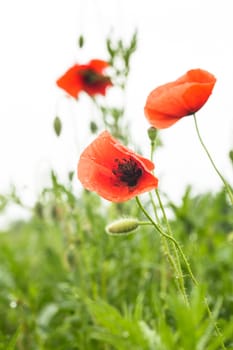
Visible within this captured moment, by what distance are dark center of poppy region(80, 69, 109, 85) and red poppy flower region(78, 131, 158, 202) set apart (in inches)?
41.6

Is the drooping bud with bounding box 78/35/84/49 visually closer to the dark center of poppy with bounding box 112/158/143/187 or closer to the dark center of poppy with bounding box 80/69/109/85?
the dark center of poppy with bounding box 80/69/109/85

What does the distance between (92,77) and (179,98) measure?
111 centimetres

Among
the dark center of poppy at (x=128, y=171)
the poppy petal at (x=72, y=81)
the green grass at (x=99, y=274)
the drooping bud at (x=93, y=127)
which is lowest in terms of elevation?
the green grass at (x=99, y=274)

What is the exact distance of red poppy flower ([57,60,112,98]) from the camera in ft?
7.61

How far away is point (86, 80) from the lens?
2393mm

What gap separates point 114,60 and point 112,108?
267 millimetres

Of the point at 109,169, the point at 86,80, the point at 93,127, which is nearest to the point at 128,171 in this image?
the point at 109,169

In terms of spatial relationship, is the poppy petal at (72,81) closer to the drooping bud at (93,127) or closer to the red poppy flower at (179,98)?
the drooping bud at (93,127)

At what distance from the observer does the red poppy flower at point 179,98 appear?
4.25 feet

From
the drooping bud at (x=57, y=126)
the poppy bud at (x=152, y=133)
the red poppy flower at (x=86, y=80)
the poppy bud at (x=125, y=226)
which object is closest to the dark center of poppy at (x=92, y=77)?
the red poppy flower at (x=86, y=80)

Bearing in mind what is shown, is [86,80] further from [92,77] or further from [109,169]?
[109,169]

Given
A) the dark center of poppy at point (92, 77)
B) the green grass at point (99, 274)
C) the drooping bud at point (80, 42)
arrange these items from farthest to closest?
the dark center of poppy at point (92, 77)
the drooping bud at point (80, 42)
the green grass at point (99, 274)

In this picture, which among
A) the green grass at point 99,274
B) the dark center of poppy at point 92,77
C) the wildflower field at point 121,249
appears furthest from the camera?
the dark center of poppy at point 92,77

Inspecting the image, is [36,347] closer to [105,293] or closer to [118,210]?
[105,293]
